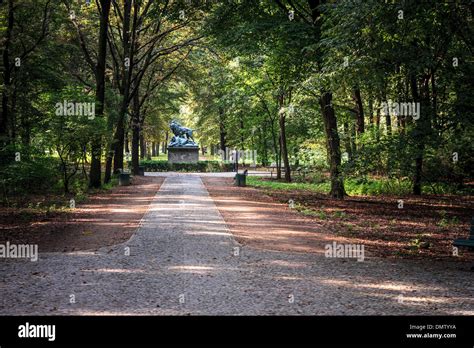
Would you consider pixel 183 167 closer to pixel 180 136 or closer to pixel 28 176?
pixel 180 136

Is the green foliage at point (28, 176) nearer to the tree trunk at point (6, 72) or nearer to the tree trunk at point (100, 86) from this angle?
the tree trunk at point (100, 86)

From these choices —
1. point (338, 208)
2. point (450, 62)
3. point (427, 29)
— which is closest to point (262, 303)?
point (427, 29)

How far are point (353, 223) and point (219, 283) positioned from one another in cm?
744

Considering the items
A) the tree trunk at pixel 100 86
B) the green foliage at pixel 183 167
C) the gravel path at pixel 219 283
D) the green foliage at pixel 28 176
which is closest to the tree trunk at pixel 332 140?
the gravel path at pixel 219 283

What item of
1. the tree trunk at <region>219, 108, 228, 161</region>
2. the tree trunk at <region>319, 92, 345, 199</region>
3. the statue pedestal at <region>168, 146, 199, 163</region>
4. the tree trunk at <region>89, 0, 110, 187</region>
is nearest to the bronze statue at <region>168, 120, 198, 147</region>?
the statue pedestal at <region>168, 146, 199, 163</region>

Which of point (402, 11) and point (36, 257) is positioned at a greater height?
point (402, 11)

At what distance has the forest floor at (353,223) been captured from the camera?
34.5 feet

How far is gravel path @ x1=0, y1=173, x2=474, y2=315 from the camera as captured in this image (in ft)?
20.0

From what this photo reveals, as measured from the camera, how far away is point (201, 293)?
6.71 m

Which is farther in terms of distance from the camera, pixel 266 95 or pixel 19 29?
pixel 266 95

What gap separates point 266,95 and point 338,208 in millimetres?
18274

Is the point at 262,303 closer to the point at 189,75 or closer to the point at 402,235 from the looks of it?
the point at 402,235

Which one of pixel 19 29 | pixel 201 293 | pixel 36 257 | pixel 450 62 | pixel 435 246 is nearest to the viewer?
pixel 201 293

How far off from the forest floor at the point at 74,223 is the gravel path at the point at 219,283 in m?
1.02
